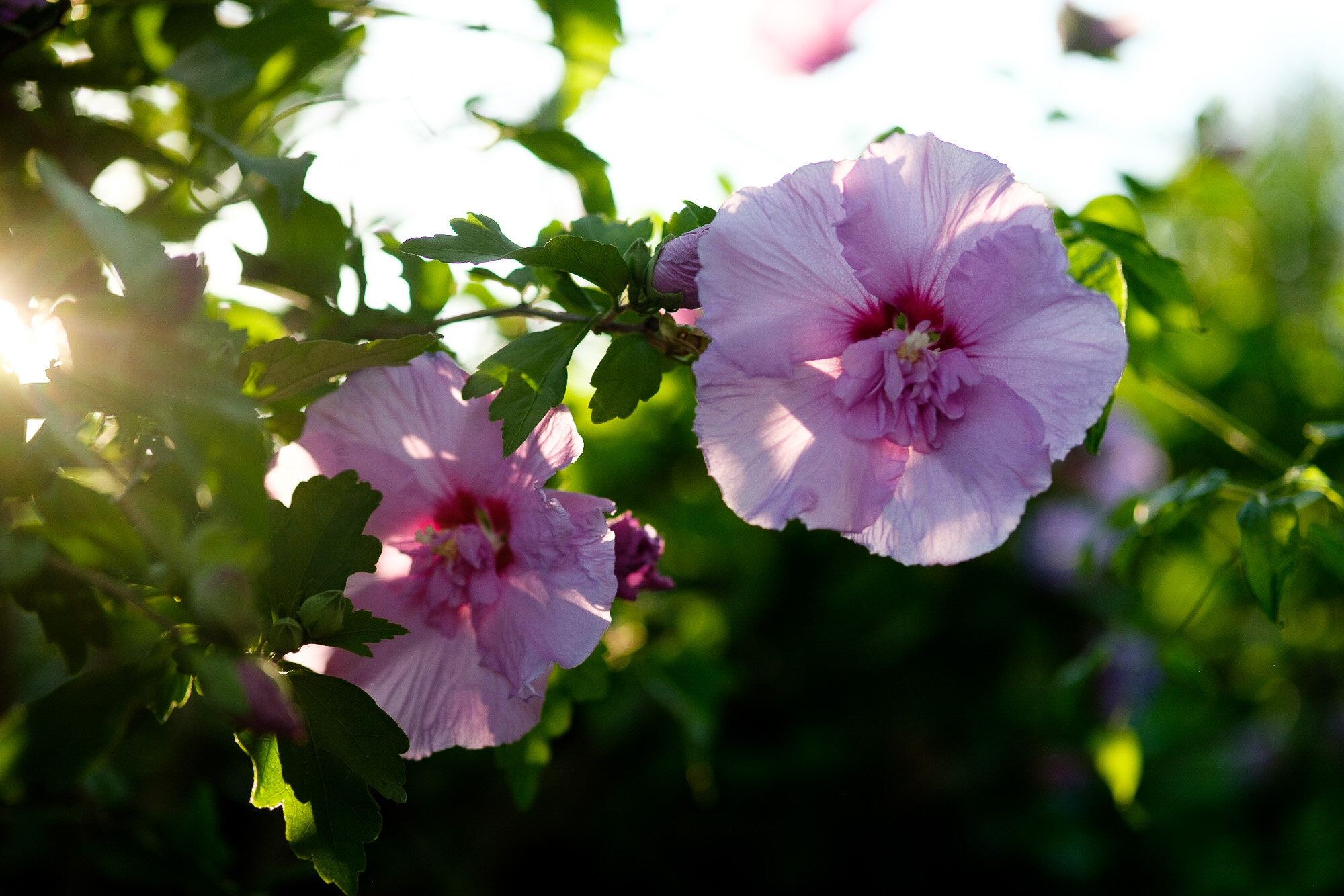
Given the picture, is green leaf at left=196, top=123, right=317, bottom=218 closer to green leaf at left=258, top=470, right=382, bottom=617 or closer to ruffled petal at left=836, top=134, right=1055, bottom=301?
green leaf at left=258, top=470, right=382, bottom=617

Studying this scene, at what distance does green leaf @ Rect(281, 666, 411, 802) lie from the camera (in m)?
0.54

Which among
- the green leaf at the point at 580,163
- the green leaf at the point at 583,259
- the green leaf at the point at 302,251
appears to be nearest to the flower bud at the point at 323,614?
the green leaf at the point at 583,259

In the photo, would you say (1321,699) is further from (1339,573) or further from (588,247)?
(588,247)

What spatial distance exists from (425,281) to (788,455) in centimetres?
39

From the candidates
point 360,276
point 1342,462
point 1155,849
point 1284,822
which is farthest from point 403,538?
point 1284,822

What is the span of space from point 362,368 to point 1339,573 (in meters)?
0.73

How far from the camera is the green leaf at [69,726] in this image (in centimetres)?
50

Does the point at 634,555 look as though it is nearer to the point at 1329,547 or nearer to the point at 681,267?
the point at 681,267

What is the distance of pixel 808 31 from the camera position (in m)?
1.17

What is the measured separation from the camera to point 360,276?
2.50 feet

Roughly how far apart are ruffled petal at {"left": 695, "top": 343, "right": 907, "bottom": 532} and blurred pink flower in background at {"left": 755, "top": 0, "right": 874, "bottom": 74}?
726 millimetres

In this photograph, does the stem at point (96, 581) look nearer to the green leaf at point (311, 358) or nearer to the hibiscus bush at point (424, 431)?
the hibiscus bush at point (424, 431)

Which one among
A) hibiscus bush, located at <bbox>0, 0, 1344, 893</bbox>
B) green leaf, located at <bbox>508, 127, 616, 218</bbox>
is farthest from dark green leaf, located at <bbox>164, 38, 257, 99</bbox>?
green leaf, located at <bbox>508, 127, 616, 218</bbox>

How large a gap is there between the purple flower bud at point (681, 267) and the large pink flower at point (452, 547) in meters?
0.10
